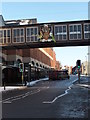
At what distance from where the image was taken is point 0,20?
6397 cm

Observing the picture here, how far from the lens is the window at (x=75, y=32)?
4339cm

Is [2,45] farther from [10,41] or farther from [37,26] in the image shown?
[37,26]

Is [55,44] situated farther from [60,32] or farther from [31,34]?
[31,34]

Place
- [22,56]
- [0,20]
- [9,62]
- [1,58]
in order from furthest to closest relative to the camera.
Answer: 1. [22,56]
2. [0,20]
3. [9,62]
4. [1,58]

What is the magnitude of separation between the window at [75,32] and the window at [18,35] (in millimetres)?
9324

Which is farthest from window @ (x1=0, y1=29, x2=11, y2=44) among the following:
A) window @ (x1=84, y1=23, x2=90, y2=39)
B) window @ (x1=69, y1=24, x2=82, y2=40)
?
window @ (x1=84, y1=23, x2=90, y2=39)

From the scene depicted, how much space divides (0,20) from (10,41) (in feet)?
65.0

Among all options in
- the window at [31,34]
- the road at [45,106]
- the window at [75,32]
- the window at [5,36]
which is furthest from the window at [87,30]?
the road at [45,106]

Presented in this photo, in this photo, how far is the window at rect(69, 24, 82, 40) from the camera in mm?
43391

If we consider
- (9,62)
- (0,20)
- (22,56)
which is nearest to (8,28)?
(9,62)

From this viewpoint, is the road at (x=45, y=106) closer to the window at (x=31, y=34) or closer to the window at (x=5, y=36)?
the window at (x=31, y=34)

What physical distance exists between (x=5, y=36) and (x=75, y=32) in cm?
1398

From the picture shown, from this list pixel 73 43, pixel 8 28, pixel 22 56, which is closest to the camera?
pixel 73 43

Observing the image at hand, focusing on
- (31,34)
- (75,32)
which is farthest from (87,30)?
(31,34)
